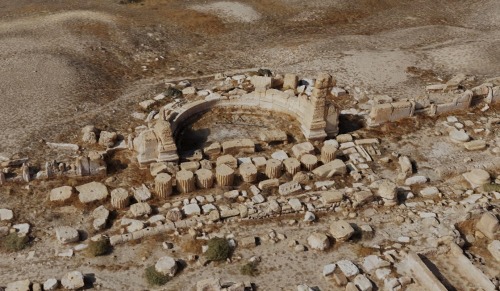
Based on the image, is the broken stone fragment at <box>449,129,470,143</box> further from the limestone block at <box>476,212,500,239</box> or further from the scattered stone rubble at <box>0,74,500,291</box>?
the limestone block at <box>476,212,500,239</box>

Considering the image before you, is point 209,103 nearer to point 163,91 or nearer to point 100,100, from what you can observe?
point 163,91

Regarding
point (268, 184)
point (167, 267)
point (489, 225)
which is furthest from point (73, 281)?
point (489, 225)

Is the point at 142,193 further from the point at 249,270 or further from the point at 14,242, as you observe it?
the point at 249,270

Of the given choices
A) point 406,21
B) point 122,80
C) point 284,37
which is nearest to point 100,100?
point 122,80

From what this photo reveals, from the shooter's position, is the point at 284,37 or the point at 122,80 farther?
the point at 284,37

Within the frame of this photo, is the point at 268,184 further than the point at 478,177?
No

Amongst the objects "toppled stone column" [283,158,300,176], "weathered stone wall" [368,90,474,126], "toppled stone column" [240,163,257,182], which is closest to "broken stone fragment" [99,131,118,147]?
"toppled stone column" [240,163,257,182]
